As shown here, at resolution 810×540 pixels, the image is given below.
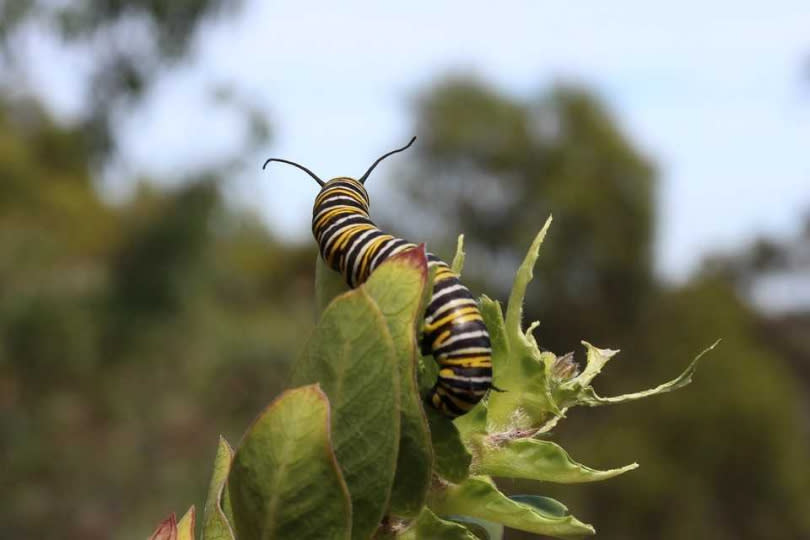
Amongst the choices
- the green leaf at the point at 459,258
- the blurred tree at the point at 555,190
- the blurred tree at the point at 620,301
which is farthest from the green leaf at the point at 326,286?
the blurred tree at the point at 555,190

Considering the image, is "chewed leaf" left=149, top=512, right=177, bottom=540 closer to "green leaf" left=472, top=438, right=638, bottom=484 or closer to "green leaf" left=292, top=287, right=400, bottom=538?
"green leaf" left=292, top=287, right=400, bottom=538

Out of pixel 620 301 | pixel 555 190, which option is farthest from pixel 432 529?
pixel 620 301

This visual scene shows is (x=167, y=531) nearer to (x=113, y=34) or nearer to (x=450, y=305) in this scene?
(x=450, y=305)

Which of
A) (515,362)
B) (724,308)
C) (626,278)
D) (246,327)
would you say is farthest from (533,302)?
(515,362)

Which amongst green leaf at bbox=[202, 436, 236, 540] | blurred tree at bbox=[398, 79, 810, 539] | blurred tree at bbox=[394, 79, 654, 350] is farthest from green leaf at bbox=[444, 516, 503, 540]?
blurred tree at bbox=[394, 79, 654, 350]

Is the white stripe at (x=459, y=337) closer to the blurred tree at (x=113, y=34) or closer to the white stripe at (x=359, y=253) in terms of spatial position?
the white stripe at (x=359, y=253)

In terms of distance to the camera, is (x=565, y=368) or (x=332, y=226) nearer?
(x=565, y=368)
